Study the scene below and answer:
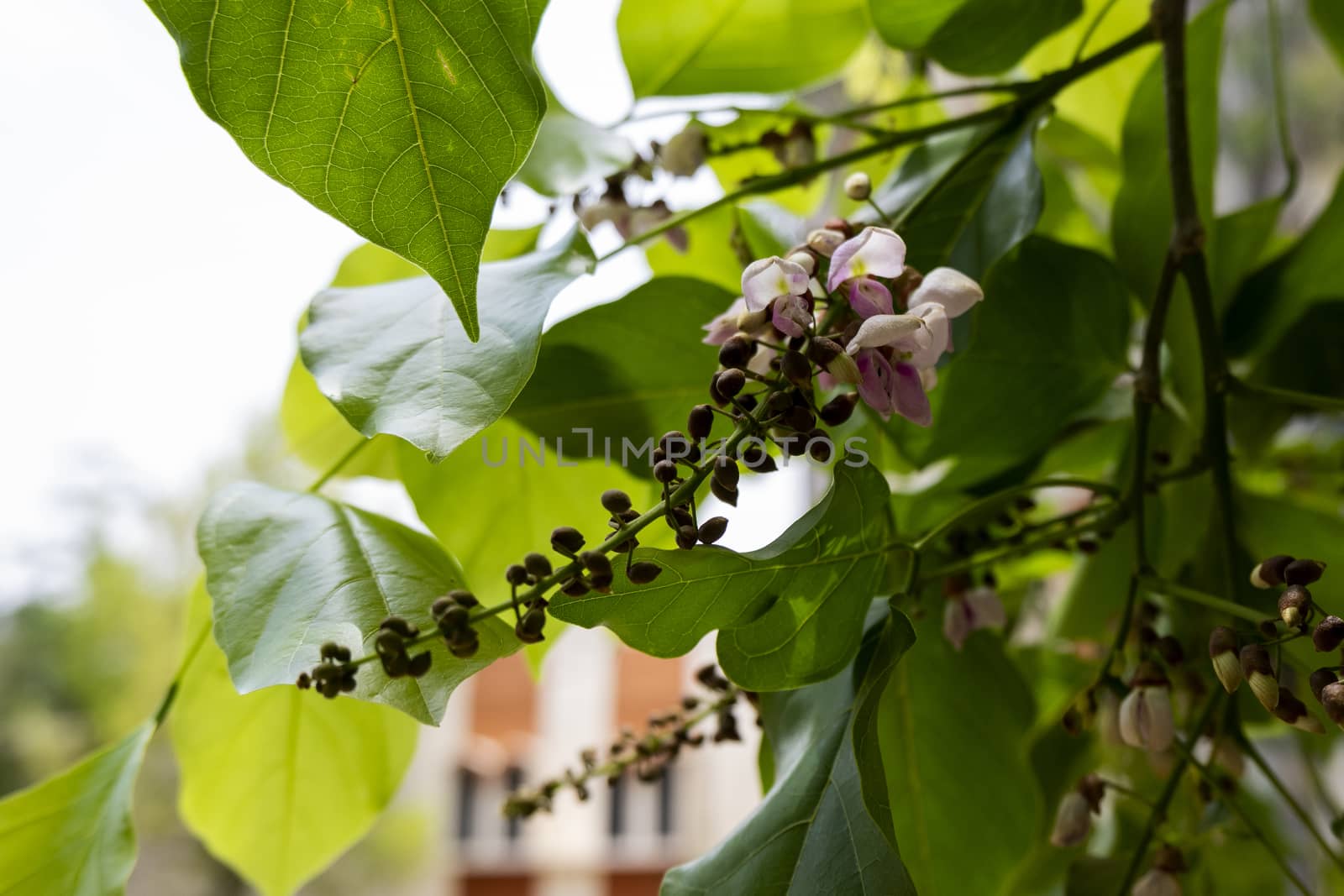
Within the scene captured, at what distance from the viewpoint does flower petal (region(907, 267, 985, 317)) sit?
20cm

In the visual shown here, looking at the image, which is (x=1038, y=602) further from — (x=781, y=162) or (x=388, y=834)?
(x=388, y=834)

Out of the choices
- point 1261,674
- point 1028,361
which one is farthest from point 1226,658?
point 1028,361

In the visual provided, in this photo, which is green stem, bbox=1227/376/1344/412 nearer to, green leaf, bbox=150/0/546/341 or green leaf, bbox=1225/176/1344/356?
green leaf, bbox=1225/176/1344/356

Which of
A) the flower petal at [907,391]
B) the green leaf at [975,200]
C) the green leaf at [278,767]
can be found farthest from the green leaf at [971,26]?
the green leaf at [278,767]

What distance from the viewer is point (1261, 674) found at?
180mm

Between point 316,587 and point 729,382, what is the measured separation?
0.30ft

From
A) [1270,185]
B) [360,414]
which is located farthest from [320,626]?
[1270,185]

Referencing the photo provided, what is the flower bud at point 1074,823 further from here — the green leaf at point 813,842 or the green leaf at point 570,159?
the green leaf at point 570,159

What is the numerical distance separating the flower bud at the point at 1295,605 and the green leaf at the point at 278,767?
22 centimetres

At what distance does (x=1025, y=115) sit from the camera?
27cm

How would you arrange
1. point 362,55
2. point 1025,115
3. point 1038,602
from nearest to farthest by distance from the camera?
point 362,55 < point 1025,115 < point 1038,602

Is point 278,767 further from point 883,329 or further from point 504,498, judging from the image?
point 883,329

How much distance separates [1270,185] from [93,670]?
448 cm

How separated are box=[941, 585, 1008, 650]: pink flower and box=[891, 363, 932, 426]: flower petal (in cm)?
8
